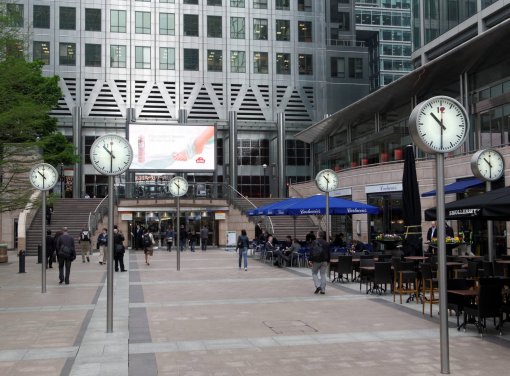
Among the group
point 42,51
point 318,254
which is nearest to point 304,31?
point 42,51

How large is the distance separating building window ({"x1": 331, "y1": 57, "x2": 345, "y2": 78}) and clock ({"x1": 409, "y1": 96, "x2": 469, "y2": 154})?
52.1 metres

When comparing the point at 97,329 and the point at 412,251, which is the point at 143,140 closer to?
the point at 412,251

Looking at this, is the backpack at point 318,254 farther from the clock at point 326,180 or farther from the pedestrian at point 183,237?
the pedestrian at point 183,237

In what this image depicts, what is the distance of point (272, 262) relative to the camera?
25.1m

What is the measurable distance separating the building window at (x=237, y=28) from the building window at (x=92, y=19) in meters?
12.3

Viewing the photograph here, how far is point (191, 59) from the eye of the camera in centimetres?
5559

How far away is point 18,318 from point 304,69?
4913 cm

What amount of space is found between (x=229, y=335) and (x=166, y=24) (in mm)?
49660

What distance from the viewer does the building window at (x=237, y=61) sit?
56.1 metres

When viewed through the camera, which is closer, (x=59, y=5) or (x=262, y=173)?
(x=59, y=5)

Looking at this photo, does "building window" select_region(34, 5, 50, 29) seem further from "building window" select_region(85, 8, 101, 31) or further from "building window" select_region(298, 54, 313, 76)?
"building window" select_region(298, 54, 313, 76)

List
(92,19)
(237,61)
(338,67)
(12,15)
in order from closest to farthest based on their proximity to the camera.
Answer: (12,15)
(92,19)
(237,61)
(338,67)

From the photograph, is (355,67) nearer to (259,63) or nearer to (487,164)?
(259,63)

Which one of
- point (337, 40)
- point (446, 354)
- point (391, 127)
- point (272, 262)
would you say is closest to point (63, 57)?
point (337, 40)
